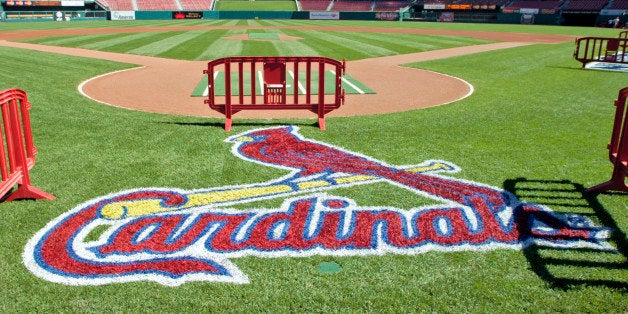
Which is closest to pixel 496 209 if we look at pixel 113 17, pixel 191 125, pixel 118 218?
pixel 118 218

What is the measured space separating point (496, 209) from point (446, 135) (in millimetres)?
3988

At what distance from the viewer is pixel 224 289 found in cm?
446

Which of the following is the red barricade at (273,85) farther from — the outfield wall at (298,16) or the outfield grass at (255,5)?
the outfield grass at (255,5)

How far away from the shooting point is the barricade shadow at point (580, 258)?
464cm

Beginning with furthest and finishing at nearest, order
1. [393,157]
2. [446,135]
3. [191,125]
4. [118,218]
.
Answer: [191,125] → [446,135] → [393,157] → [118,218]

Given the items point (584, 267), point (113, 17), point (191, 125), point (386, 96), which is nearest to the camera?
point (584, 267)

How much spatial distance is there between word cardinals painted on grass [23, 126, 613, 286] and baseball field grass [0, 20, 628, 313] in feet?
0.57

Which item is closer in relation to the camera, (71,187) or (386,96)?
(71,187)

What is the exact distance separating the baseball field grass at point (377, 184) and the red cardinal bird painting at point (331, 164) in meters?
0.31

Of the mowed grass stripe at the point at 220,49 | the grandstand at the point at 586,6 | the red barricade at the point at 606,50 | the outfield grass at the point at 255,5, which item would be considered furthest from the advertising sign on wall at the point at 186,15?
the red barricade at the point at 606,50

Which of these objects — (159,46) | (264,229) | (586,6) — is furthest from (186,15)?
(264,229)

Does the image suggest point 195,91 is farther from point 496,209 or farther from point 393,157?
point 496,209

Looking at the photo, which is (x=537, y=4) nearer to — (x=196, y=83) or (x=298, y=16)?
(x=298, y=16)

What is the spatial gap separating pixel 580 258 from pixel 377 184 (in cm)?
283
